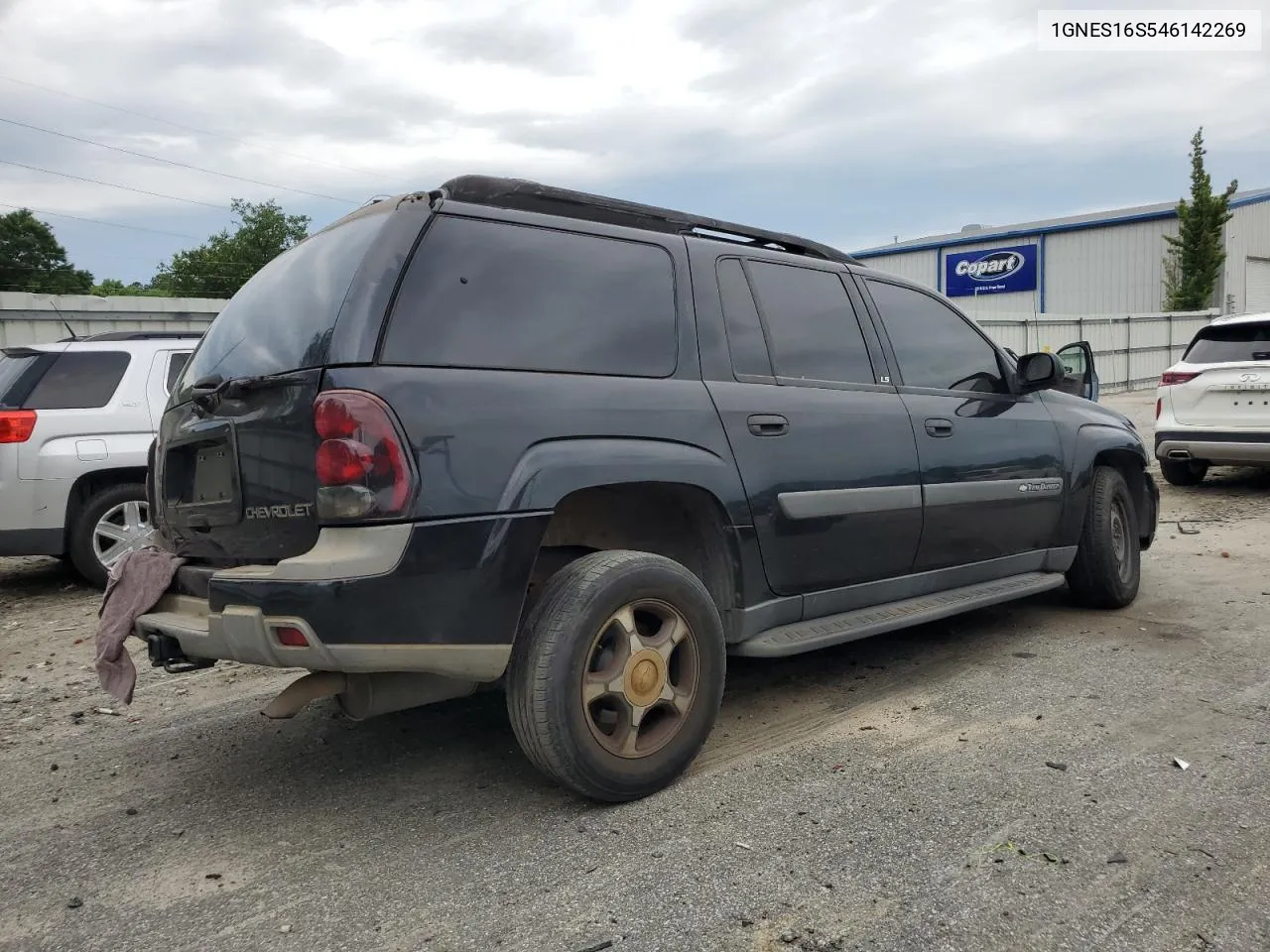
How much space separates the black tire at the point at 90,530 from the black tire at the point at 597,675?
15.1ft

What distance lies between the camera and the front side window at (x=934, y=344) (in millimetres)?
4312

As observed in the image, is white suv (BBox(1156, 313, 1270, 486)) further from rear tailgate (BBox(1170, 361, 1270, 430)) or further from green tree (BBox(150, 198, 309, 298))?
green tree (BBox(150, 198, 309, 298))

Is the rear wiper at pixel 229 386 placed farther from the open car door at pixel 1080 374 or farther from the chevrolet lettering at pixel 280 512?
the open car door at pixel 1080 374

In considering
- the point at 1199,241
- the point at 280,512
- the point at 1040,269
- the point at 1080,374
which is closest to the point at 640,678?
the point at 280,512

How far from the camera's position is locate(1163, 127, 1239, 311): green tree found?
2803 cm

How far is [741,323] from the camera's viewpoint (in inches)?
144

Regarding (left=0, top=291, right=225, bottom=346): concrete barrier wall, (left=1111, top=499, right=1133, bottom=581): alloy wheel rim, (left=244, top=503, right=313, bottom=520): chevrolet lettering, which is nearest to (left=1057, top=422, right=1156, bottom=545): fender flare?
(left=1111, top=499, right=1133, bottom=581): alloy wheel rim

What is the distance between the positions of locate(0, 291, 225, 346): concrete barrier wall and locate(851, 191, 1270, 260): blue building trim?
27.9 meters

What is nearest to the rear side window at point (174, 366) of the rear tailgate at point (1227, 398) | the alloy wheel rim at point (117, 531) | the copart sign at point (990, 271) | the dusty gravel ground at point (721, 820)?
the alloy wheel rim at point (117, 531)

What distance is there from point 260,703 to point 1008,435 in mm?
3474

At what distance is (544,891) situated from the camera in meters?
2.54

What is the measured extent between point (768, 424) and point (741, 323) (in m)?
0.40

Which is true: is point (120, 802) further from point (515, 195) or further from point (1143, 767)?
point (1143, 767)

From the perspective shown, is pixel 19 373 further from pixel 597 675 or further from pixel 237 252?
pixel 237 252
